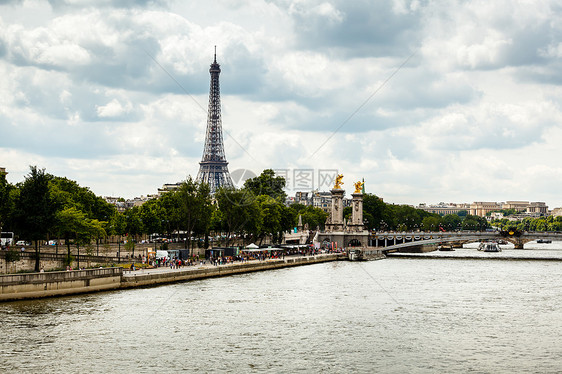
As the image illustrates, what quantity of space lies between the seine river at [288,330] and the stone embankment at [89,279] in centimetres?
99

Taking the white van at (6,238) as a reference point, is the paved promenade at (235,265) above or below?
below

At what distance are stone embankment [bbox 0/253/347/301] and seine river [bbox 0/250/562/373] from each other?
→ 0.99 meters

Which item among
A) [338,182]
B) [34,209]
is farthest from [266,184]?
[34,209]

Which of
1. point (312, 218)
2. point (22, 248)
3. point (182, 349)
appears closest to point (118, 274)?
point (22, 248)

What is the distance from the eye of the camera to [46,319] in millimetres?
37031

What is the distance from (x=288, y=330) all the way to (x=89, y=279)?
1687 centimetres

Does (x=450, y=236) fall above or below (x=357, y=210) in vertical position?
below

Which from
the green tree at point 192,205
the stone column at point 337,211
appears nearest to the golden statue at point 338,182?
the stone column at point 337,211

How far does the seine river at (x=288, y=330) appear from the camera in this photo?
29531 mm

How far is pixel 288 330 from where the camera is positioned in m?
36.9

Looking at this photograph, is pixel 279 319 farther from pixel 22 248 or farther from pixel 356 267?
pixel 356 267

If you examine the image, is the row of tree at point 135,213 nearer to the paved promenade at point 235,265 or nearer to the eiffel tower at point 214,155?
the paved promenade at point 235,265

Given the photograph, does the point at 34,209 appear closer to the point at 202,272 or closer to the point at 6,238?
the point at 6,238

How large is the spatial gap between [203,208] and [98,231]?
17.6 meters
